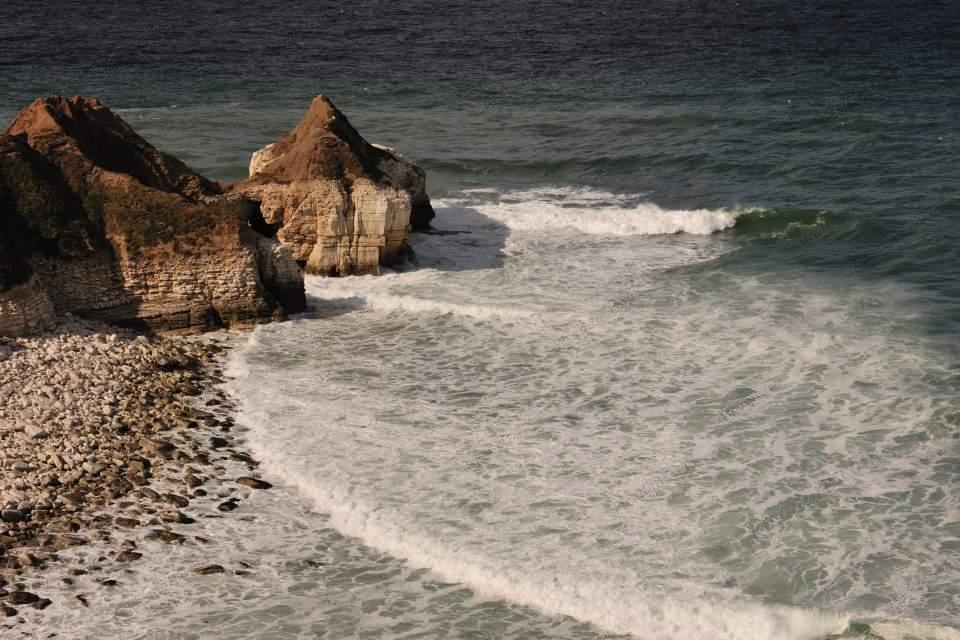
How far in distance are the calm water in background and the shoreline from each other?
71 cm

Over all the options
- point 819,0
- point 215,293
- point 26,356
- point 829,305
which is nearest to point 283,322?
point 215,293

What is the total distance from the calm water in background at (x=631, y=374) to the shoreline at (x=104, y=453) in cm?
71

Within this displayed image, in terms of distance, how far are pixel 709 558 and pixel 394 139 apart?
2749 cm

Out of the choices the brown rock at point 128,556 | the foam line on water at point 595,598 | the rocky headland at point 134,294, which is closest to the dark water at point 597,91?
the rocky headland at point 134,294

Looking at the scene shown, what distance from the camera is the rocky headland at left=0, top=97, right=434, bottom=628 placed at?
14.9 meters

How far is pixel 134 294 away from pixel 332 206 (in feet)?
15.2

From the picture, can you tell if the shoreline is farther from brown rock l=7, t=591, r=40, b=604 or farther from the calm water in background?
the calm water in background

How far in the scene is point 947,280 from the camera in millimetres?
24453

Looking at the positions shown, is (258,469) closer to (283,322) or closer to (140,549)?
(140,549)

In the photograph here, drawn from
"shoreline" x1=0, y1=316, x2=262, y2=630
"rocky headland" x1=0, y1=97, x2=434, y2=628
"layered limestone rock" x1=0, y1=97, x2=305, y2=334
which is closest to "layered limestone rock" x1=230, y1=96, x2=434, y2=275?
"rocky headland" x1=0, y1=97, x2=434, y2=628

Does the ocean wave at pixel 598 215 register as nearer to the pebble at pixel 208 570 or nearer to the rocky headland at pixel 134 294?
the rocky headland at pixel 134 294

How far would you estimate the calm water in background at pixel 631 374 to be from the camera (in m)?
13.6

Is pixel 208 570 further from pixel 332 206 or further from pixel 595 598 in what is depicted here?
pixel 332 206

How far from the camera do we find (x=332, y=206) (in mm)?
23875
